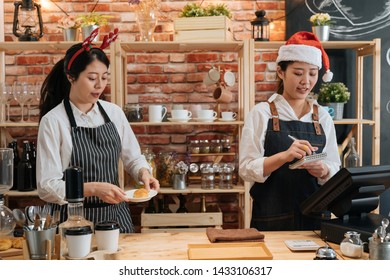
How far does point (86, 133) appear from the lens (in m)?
2.58

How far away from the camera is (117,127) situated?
2.71 meters

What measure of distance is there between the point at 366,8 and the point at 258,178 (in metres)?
1.88

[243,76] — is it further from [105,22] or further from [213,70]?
[105,22]

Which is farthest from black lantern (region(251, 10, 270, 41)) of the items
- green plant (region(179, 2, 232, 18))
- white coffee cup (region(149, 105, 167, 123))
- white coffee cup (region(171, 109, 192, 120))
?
white coffee cup (region(149, 105, 167, 123))

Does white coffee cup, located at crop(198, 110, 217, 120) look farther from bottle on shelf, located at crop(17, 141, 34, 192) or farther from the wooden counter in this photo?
the wooden counter

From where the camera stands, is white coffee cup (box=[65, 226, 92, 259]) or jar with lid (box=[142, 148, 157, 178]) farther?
jar with lid (box=[142, 148, 157, 178])

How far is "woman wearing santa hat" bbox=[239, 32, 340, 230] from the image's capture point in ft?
8.43

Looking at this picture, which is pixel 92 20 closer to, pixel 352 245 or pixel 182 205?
pixel 182 205

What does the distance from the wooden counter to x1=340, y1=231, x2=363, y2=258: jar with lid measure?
26mm

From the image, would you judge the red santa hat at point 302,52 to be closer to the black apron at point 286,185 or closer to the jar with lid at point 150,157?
the black apron at point 286,185

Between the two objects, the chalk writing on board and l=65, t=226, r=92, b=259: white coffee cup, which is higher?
the chalk writing on board

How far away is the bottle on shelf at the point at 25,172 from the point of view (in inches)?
136

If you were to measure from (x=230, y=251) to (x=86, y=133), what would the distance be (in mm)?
1046
